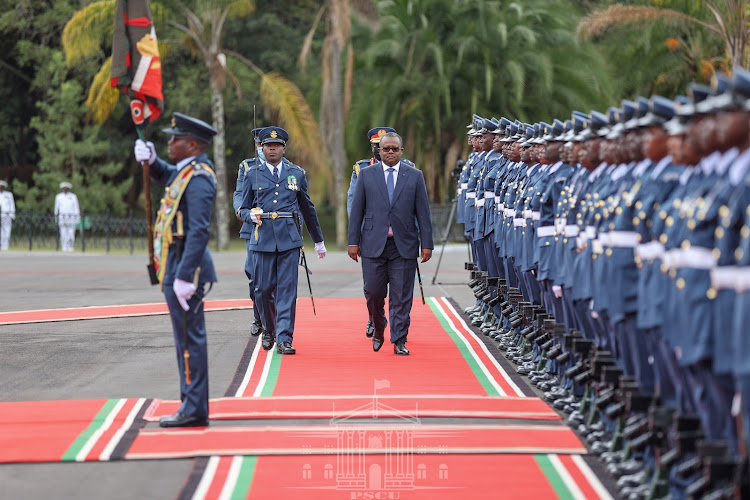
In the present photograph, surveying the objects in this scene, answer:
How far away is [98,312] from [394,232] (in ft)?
18.9

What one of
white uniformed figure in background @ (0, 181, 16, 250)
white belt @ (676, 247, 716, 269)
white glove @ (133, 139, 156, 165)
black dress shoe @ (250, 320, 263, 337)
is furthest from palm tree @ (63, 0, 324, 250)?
white belt @ (676, 247, 716, 269)

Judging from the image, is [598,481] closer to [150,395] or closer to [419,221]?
[150,395]

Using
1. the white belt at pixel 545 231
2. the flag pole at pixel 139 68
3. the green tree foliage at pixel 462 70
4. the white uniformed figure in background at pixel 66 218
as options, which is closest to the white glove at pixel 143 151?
the flag pole at pixel 139 68

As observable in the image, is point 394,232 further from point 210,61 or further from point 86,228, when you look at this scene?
point 86,228

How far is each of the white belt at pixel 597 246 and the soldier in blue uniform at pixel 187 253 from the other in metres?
2.56

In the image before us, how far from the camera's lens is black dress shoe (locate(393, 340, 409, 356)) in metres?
11.5

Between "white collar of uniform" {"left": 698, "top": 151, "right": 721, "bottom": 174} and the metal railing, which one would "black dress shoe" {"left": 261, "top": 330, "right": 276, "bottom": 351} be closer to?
"white collar of uniform" {"left": 698, "top": 151, "right": 721, "bottom": 174}

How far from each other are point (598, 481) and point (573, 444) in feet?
2.84

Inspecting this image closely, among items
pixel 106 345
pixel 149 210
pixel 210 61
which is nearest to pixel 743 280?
pixel 149 210

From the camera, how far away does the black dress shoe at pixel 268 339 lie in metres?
11.9

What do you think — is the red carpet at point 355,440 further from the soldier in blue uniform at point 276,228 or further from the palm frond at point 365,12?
the palm frond at point 365,12

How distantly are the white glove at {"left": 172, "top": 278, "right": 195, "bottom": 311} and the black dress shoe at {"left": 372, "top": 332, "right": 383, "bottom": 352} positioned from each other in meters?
4.15

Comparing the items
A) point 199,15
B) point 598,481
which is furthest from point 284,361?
point 199,15

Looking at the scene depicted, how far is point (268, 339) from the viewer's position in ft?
39.4
